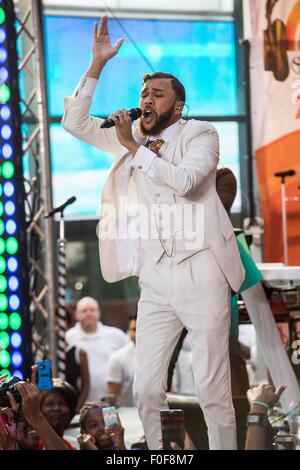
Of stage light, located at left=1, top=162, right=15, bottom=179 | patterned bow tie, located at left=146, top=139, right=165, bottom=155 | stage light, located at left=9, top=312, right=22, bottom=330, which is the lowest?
stage light, located at left=9, top=312, right=22, bottom=330

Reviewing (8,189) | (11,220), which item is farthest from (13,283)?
(8,189)

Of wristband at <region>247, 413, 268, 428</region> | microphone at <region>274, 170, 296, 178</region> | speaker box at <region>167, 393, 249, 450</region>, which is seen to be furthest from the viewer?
microphone at <region>274, 170, 296, 178</region>

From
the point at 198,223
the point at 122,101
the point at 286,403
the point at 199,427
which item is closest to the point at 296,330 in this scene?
the point at 286,403

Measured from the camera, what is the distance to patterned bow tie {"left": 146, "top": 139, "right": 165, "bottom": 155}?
12.5 ft

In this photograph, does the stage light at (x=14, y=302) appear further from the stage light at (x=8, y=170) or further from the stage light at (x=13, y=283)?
the stage light at (x=8, y=170)

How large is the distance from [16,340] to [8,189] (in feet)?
2.55

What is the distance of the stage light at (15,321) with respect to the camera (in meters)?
5.09

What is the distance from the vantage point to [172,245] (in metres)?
3.73

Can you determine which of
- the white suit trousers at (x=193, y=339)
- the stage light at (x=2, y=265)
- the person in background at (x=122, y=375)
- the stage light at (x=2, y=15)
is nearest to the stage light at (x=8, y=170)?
the stage light at (x=2, y=265)

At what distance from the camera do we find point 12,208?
5.06m

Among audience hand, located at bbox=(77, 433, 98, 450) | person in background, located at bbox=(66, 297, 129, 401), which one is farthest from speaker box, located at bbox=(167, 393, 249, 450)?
person in background, located at bbox=(66, 297, 129, 401)

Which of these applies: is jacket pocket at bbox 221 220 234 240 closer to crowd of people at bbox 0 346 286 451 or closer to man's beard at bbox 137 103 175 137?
man's beard at bbox 137 103 175 137

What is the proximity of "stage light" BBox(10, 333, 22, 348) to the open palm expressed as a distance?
5.61 feet

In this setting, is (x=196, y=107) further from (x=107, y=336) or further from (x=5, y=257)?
(x=107, y=336)
